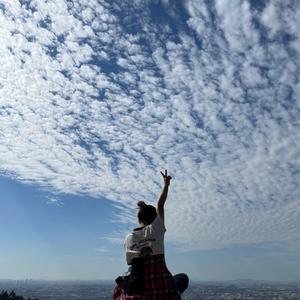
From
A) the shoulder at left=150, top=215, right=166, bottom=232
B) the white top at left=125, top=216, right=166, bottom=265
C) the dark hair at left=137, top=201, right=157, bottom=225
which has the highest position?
the dark hair at left=137, top=201, right=157, bottom=225

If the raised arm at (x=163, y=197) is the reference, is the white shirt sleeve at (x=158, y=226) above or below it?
below

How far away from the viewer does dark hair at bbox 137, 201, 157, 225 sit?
501cm

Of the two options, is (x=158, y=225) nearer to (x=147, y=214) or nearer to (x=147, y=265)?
(x=147, y=214)

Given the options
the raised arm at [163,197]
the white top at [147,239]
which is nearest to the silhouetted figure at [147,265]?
the white top at [147,239]

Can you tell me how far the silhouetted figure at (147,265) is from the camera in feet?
15.6

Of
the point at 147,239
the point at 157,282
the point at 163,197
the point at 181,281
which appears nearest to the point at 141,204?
the point at 147,239

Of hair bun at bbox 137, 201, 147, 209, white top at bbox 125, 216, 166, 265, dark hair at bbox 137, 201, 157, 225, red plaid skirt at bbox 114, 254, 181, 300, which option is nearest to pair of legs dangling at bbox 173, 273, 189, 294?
red plaid skirt at bbox 114, 254, 181, 300

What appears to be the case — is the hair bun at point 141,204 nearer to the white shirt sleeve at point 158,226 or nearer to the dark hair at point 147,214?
the dark hair at point 147,214

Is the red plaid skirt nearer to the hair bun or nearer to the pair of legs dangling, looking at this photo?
the pair of legs dangling

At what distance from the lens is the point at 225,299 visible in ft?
512

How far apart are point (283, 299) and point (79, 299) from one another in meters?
84.0

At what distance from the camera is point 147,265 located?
4.85 meters

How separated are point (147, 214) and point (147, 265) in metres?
0.60

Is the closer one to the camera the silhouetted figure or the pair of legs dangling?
the silhouetted figure
